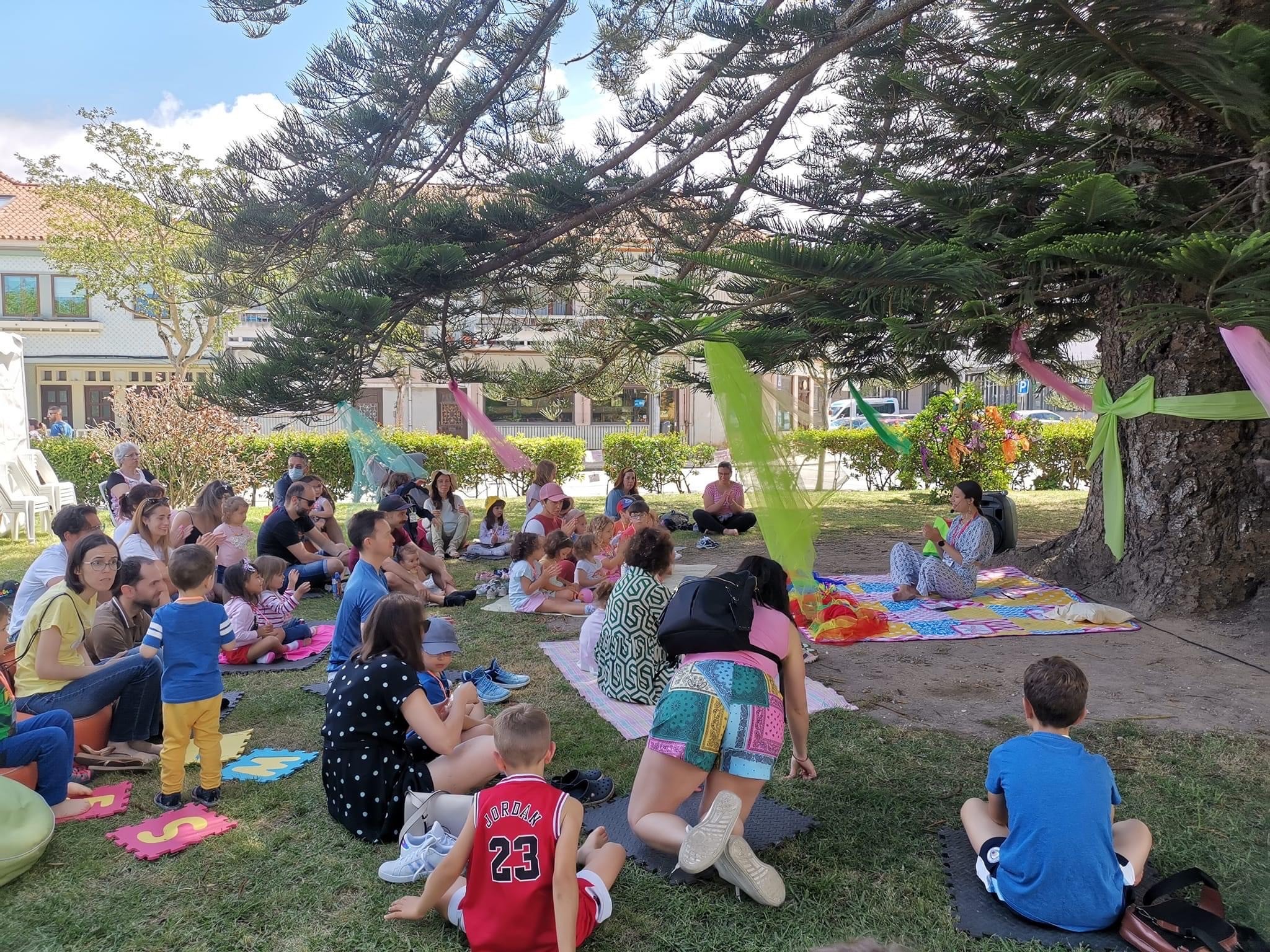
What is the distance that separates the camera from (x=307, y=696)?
473 cm

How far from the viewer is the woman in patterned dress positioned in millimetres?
4398

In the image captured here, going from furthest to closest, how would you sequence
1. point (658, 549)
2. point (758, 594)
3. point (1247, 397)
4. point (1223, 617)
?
1. point (1223, 617)
2. point (1247, 397)
3. point (658, 549)
4. point (758, 594)

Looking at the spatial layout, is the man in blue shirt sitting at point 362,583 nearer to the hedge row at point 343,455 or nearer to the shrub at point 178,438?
the shrub at point 178,438

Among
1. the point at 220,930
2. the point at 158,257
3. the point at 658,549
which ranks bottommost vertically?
the point at 220,930

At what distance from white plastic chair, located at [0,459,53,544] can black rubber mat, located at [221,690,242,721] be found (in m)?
7.23

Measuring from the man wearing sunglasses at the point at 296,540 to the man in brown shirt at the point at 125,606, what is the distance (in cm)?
285

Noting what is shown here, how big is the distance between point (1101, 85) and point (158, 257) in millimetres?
17394

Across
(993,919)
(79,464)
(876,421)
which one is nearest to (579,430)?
(79,464)

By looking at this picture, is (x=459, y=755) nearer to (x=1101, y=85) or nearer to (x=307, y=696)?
(x=307, y=696)

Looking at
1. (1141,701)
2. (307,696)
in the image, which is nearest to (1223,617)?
(1141,701)

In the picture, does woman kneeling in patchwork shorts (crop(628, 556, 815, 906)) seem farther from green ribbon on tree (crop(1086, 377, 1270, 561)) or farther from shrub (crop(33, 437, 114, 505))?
shrub (crop(33, 437, 114, 505))

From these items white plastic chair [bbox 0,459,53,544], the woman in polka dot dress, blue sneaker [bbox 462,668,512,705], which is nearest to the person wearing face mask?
blue sneaker [bbox 462,668,512,705]

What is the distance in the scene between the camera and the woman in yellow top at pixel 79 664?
362cm

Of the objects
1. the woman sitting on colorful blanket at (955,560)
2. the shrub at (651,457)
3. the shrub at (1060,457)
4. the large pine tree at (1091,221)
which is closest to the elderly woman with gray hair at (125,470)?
the large pine tree at (1091,221)
